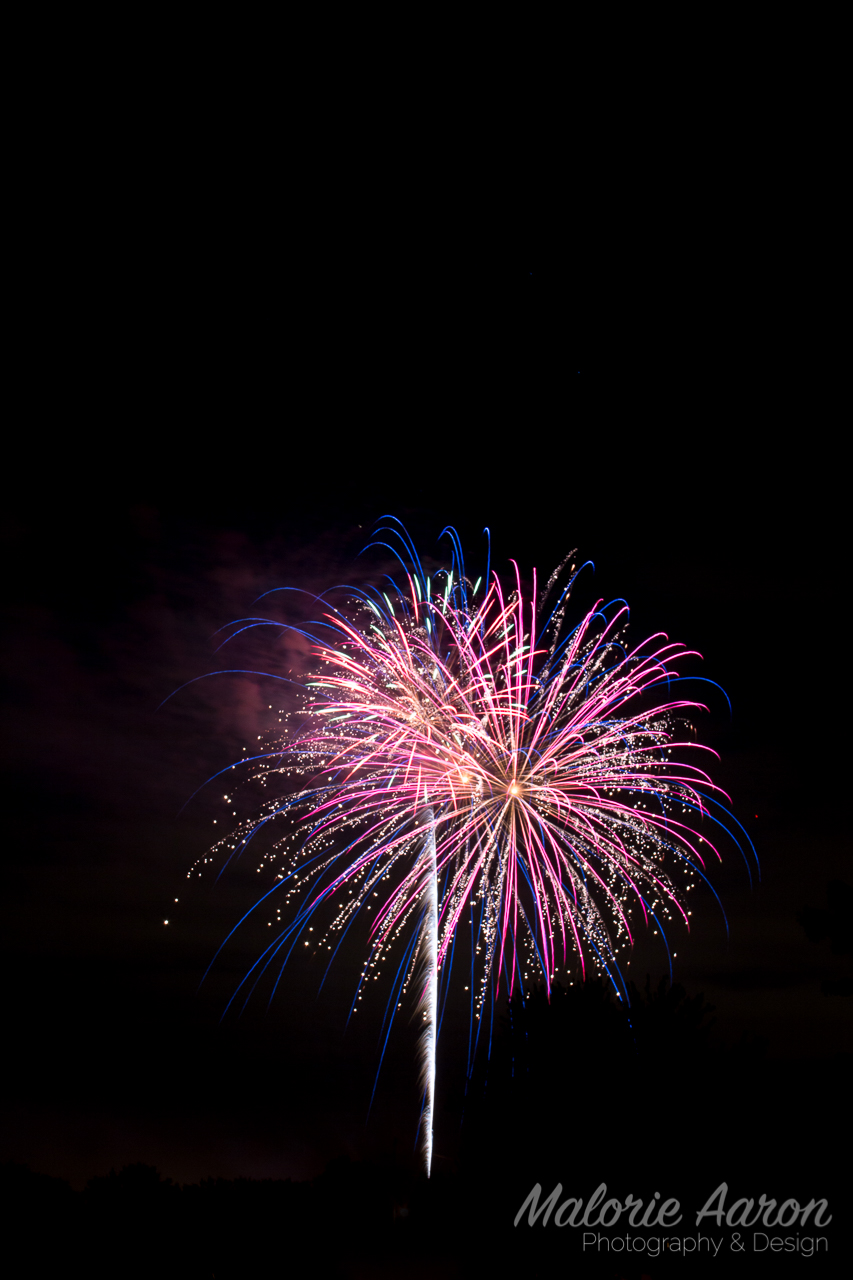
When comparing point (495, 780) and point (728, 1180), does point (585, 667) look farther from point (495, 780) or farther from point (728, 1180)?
point (728, 1180)

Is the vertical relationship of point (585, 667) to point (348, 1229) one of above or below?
above

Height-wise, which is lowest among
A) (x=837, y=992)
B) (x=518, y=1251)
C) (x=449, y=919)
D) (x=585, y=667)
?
(x=518, y=1251)

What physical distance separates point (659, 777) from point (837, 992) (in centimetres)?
1192

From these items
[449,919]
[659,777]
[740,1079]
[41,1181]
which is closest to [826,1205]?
[740,1079]

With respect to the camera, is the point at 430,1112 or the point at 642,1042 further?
the point at 430,1112

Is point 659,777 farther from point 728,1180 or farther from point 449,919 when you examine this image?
point 728,1180

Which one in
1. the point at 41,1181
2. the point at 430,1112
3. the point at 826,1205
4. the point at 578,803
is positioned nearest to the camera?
the point at 826,1205

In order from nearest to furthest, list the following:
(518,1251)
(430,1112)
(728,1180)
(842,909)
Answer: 1. (842,909)
2. (728,1180)
3. (518,1251)
4. (430,1112)

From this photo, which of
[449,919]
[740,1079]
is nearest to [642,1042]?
[740,1079]

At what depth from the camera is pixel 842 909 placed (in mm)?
5590

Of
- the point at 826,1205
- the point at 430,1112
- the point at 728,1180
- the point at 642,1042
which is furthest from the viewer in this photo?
the point at 430,1112

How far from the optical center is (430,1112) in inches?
911

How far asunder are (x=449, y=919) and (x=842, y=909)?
14102mm

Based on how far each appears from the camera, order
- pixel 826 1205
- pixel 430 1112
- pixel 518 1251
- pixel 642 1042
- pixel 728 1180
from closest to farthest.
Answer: pixel 826 1205 < pixel 728 1180 < pixel 518 1251 < pixel 642 1042 < pixel 430 1112
